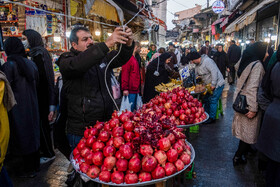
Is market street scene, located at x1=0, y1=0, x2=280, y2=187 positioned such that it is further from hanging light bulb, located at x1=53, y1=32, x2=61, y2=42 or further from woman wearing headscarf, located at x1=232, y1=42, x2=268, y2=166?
hanging light bulb, located at x1=53, y1=32, x2=61, y2=42

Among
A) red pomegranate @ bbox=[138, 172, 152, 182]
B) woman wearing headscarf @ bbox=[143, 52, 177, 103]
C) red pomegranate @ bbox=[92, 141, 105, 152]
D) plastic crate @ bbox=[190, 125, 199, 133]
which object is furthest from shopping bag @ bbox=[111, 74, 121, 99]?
woman wearing headscarf @ bbox=[143, 52, 177, 103]

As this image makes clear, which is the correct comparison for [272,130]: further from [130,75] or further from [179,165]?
[130,75]

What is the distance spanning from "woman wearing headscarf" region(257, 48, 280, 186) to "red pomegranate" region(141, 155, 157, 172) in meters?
1.73

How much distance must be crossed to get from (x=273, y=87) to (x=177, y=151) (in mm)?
1656

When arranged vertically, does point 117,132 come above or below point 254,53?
below

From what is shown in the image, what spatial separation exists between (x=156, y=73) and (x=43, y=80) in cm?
328

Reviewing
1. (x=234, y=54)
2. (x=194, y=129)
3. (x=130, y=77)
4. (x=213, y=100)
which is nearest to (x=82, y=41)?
(x=130, y=77)

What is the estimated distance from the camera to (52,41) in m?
7.14

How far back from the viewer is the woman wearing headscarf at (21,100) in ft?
10.8

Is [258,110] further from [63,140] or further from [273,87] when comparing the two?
[63,140]

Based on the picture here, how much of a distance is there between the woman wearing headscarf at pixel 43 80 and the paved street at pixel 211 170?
52cm

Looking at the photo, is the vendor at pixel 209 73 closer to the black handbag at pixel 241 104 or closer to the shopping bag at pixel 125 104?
the shopping bag at pixel 125 104

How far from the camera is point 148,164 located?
5.78 feet

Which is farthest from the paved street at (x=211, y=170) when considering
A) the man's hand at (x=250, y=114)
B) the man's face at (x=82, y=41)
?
the man's face at (x=82, y=41)
